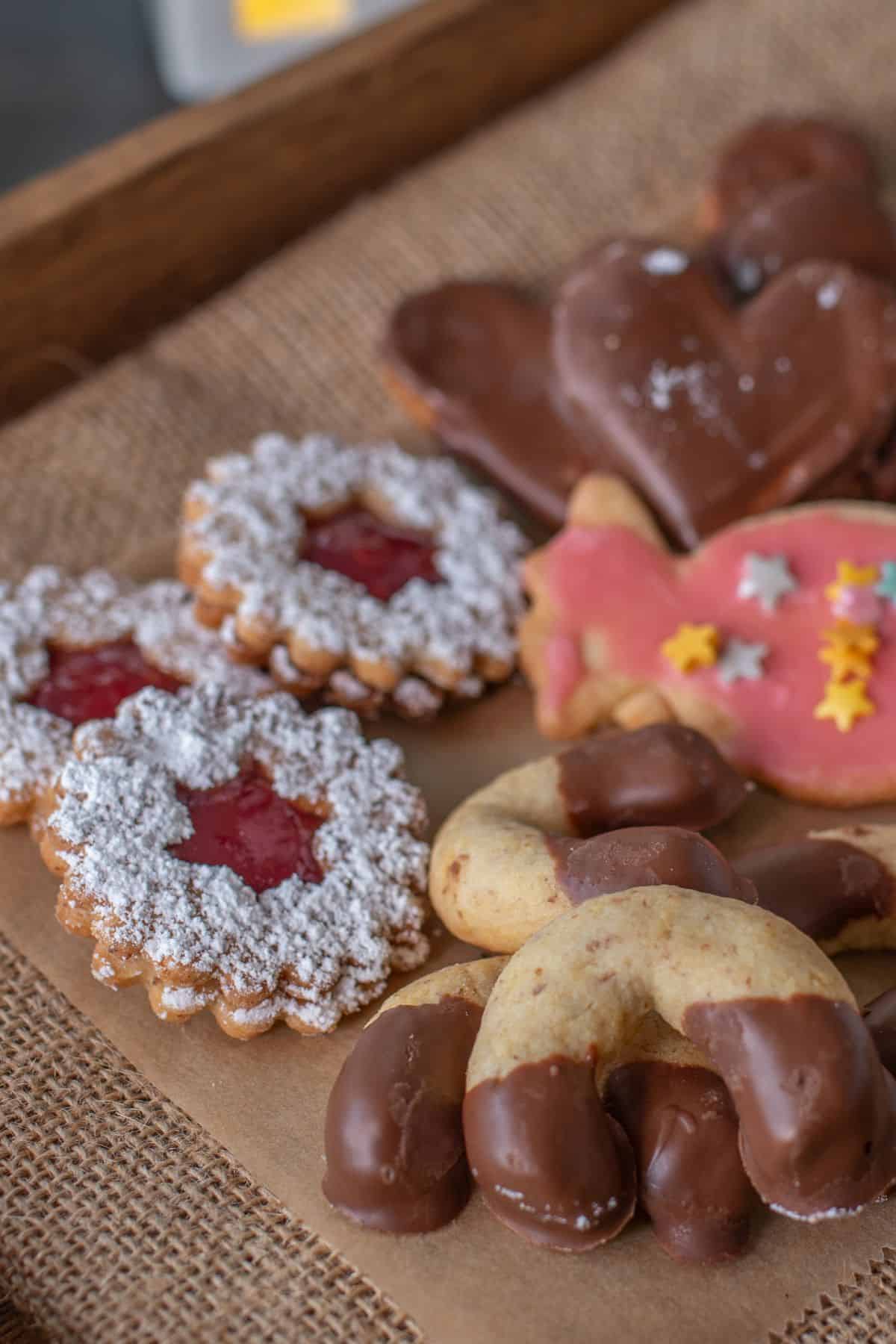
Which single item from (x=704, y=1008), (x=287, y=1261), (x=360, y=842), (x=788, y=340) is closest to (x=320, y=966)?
(x=360, y=842)

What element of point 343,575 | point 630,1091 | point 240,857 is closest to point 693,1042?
point 630,1091

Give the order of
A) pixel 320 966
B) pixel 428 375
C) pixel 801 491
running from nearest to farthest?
1. pixel 320 966
2. pixel 801 491
3. pixel 428 375

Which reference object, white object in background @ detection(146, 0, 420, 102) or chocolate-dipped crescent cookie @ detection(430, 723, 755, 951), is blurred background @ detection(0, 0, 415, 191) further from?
chocolate-dipped crescent cookie @ detection(430, 723, 755, 951)

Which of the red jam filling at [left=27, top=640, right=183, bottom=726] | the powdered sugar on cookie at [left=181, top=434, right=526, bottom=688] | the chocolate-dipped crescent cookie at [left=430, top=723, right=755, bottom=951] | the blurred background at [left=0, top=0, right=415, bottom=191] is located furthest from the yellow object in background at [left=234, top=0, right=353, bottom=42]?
the chocolate-dipped crescent cookie at [left=430, top=723, right=755, bottom=951]

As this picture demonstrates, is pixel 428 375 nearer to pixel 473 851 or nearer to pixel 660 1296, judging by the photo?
pixel 473 851

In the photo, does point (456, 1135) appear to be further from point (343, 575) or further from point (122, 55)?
point (122, 55)
